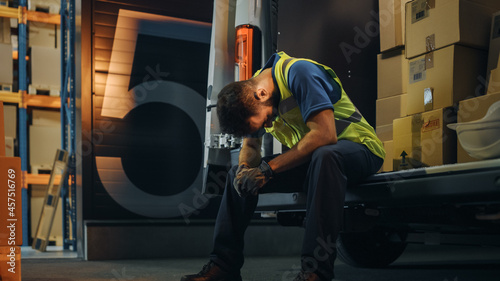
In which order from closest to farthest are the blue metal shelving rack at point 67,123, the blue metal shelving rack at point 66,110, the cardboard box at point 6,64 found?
the blue metal shelving rack at point 66,110 < the blue metal shelving rack at point 67,123 < the cardboard box at point 6,64

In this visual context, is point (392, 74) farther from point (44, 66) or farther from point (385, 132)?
point (44, 66)

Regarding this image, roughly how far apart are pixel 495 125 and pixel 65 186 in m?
5.77

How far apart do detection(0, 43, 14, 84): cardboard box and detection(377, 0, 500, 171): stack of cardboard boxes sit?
5891mm

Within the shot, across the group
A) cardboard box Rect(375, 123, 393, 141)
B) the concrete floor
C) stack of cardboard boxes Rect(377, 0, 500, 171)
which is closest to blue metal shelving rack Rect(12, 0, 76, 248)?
the concrete floor

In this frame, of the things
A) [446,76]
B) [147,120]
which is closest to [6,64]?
[147,120]

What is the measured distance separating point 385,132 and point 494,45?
0.78 m

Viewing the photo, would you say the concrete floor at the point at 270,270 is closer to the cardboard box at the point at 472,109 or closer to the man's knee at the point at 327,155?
the cardboard box at the point at 472,109

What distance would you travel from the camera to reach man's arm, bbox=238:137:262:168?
2466 mm

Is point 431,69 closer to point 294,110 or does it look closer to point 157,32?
point 294,110

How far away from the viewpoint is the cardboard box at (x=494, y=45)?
104 inches

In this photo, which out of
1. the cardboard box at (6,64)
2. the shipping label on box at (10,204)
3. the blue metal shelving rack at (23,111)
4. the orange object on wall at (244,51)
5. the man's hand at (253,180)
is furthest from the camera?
the blue metal shelving rack at (23,111)

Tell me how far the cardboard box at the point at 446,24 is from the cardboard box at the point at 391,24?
24 centimetres

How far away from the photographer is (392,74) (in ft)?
10.5

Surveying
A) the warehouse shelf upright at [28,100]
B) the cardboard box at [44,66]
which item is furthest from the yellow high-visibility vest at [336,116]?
the cardboard box at [44,66]
